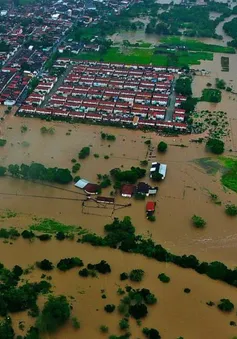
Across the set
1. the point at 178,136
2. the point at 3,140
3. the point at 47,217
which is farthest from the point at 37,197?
the point at 178,136

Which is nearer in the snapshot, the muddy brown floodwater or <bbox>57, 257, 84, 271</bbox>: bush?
the muddy brown floodwater

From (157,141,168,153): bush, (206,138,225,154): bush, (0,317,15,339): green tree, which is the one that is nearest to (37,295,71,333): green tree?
(0,317,15,339): green tree

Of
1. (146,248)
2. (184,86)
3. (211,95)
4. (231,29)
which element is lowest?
(146,248)

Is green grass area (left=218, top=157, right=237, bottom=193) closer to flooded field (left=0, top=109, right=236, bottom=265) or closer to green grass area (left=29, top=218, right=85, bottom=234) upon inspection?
flooded field (left=0, top=109, right=236, bottom=265)

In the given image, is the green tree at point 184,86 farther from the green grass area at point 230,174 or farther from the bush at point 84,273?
the bush at point 84,273

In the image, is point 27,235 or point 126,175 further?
point 126,175

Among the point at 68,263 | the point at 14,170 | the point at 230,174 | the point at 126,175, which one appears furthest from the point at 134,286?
the point at 230,174

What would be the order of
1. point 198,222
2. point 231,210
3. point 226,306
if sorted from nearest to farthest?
point 226,306, point 198,222, point 231,210

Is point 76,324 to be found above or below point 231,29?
below

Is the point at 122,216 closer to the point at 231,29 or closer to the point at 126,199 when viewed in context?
the point at 126,199
